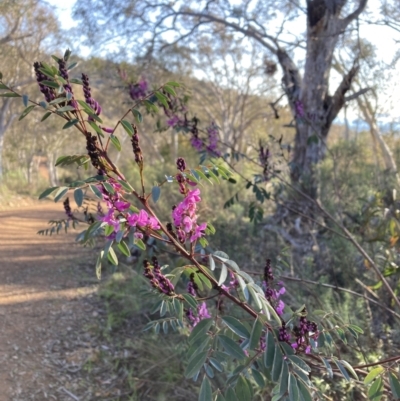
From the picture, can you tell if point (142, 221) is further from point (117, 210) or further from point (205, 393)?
point (205, 393)

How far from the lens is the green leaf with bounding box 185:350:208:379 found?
3.18ft

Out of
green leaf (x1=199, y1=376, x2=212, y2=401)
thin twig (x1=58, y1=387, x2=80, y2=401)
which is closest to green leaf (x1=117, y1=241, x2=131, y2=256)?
green leaf (x1=199, y1=376, x2=212, y2=401)

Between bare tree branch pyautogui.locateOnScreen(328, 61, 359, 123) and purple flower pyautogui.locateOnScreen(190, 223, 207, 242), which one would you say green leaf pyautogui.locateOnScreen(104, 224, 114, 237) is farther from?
bare tree branch pyautogui.locateOnScreen(328, 61, 359, 123)

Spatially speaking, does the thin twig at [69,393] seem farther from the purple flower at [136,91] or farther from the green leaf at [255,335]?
the green leaf at [255,335]

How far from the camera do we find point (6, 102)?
14.8 metres

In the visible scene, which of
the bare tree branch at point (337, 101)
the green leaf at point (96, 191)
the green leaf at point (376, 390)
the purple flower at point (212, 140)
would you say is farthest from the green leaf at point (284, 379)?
the bare tree branch at point (337, 101)

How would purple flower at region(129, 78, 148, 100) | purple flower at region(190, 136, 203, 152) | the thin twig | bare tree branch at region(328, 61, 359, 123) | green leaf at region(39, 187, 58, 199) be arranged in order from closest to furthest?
green leaf at region(39, 187, 58, 199)
purple flower at region(190, 136, 203, 152)
the thin twig
purple flower at region(129, 78, 148, 100)
bare tree branch at region(328, 61, 359, 123)

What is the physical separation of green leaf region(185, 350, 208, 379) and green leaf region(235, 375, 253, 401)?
0.41 feet

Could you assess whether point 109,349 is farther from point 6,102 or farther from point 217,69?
point 217,69

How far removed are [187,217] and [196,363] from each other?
369 mm

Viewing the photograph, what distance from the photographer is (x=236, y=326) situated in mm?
1019

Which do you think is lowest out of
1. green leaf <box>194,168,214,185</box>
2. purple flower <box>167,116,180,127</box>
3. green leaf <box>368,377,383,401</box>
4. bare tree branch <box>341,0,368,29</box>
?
green leaf <box>368,377,383,401</box>

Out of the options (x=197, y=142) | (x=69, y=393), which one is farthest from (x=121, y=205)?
(x=69, y=393)

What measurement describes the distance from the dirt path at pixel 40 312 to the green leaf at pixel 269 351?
2332 millimetres
